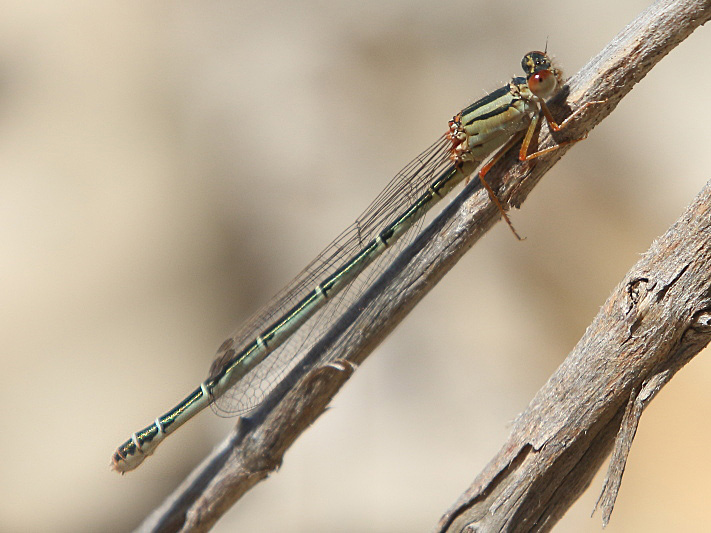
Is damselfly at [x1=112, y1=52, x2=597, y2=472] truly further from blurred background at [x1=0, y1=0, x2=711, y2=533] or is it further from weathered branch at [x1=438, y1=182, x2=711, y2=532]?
blurred background at [x1=0, y1=0, x2=711, y2=533]

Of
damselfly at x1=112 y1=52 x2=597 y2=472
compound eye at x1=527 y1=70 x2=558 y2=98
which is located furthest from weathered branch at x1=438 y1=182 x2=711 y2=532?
damselfly at x1=112 y1=52 x2=597 y2=472

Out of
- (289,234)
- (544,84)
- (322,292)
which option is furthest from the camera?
(289,234)

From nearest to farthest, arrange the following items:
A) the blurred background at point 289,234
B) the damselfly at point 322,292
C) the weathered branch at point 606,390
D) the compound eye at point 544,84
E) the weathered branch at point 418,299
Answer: the weathered branch at point 606,390, the weathered branch at point 418,299, the compound eye at point 544,84, the damselfly at point 322,292, the blurred background at point 289,234

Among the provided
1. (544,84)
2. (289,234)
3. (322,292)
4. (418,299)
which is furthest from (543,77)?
(289,234)

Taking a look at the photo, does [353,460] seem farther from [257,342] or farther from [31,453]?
[31,453]

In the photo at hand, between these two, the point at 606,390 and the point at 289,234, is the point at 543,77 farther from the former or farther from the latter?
the point at 289,234

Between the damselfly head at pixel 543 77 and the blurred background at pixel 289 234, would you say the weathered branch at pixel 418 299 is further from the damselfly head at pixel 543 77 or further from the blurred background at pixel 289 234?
the blurred background at pixel 289 234

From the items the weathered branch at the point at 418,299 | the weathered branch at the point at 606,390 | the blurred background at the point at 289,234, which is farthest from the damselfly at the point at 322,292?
the blurred background at the point at 289,234
